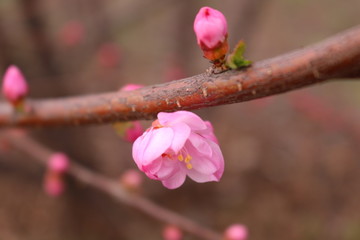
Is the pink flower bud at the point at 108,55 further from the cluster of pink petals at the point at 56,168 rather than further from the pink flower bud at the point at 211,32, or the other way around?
the pink flower bud at the point at 211,32

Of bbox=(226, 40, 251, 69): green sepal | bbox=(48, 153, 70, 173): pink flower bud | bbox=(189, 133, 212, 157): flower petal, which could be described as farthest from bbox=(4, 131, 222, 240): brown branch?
bbox=(226, 40, 251, 69): green sepal

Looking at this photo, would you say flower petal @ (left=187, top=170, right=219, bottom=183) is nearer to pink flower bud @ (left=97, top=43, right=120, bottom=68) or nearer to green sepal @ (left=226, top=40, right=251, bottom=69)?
green sepal @ (left=226, top=40, right=251, bottom=69)

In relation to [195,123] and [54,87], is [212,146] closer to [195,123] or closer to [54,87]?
[195,123]

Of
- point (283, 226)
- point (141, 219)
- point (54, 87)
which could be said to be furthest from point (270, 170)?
point (54, 87)

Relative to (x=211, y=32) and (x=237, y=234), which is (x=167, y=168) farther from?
(x=237, y=234)

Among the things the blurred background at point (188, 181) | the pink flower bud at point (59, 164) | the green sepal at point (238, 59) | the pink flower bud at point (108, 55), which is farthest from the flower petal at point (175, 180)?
the pink flower bud at point (108, 55)
